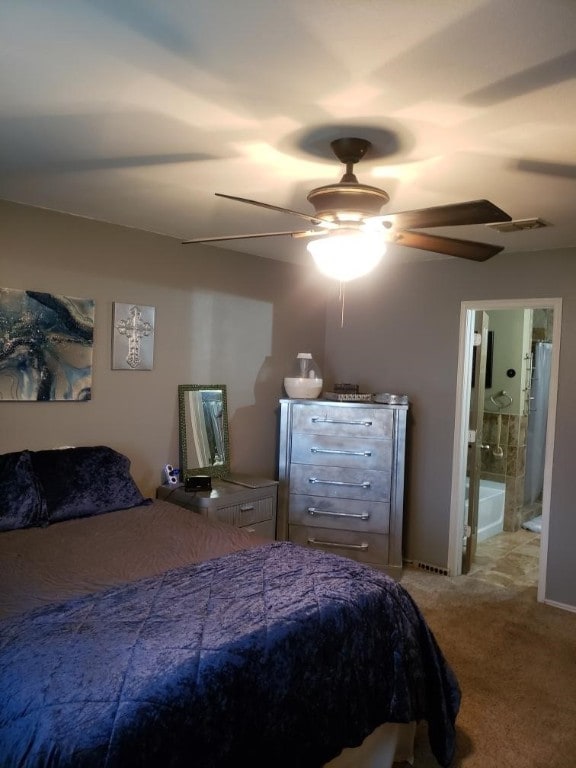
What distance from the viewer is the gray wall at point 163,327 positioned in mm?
3145

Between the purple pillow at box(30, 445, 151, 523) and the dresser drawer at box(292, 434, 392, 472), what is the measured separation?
1267 millimetres

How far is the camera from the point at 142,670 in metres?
1.53

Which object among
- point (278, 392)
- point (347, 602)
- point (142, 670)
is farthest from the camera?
point (278, 392)

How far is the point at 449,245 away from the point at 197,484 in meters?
2.18

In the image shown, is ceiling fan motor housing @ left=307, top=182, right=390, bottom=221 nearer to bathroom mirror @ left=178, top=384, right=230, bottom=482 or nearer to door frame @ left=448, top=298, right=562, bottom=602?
bathroom mirror @ left=178, top=384, right=230, bottom=482

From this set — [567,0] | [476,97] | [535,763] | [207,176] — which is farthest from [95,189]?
[535,763]

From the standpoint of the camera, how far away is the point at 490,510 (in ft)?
17.4

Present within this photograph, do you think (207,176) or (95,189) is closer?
(207,176)

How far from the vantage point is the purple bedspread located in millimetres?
1399

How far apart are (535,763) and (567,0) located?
2.56 metres

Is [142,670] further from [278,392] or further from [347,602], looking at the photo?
[278,392]

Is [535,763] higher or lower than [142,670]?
lower

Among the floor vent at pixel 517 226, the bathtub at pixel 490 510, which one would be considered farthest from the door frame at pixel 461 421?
the bathtub at pixel 490 510

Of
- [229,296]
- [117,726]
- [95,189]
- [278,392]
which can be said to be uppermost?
[95,189]
